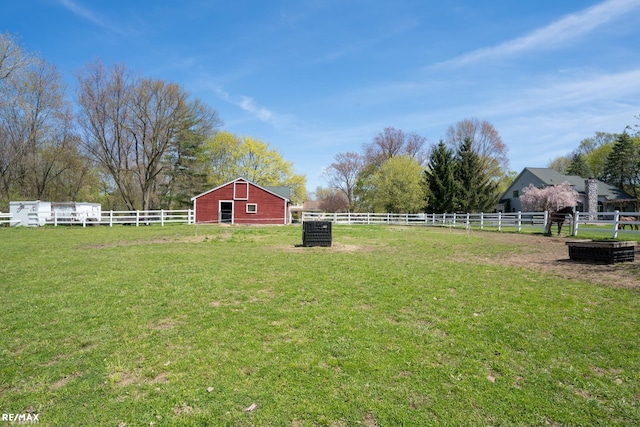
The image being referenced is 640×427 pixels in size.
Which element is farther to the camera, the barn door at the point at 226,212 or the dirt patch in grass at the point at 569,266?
the barn door at the point at 226,212

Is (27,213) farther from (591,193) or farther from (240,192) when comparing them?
(591,193)

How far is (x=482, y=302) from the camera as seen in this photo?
5559 mm

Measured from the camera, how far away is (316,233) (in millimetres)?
12750

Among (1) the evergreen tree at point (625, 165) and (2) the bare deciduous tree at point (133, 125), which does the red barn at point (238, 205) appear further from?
(1) the evergreen tree at point (625, 165)

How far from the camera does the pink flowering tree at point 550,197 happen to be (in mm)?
38406

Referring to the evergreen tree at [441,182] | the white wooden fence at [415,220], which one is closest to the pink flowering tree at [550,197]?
the white wooden fence at [415,220]

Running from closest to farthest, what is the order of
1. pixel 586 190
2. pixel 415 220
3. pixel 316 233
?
pixel 316 233 → pixel 415 220 → pixel 586 190

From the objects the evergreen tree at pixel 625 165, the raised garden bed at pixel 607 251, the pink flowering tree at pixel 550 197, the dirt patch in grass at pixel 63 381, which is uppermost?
the evergreen tree at pixel 625 165

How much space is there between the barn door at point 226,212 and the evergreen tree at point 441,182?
76.9 feet

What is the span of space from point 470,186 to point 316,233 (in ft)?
107

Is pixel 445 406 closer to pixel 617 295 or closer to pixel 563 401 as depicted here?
pixel 563 401

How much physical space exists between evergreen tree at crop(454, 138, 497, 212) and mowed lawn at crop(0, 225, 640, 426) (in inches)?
1383

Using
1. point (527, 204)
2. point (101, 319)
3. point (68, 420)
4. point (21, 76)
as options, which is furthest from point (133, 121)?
point (527, 204)

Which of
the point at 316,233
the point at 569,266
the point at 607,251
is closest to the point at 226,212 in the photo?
the point at 316,233
